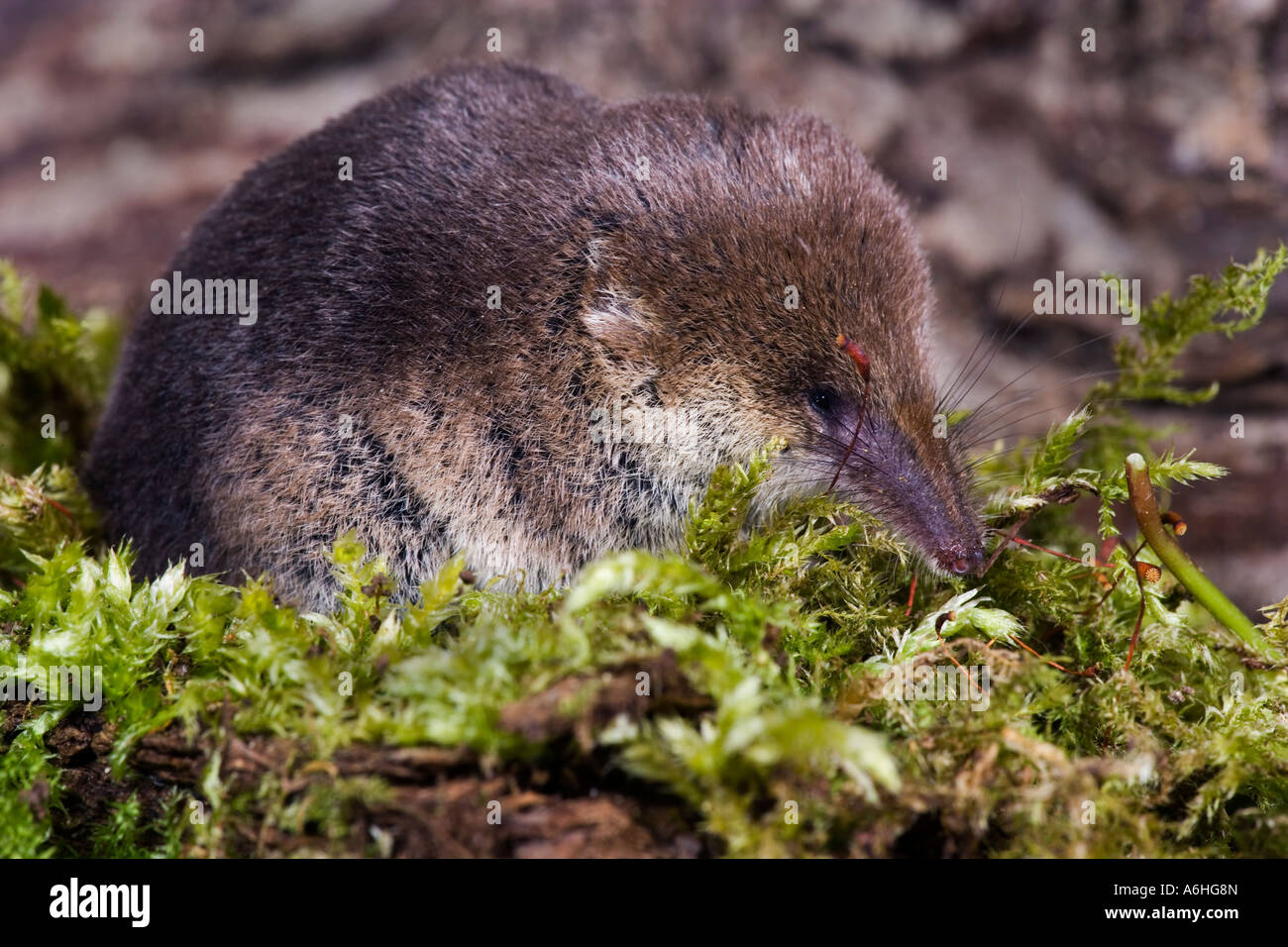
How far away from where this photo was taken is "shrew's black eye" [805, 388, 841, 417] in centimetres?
305

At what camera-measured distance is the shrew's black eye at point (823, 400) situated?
3.05 meters

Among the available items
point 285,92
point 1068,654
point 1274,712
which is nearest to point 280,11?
point 285,92

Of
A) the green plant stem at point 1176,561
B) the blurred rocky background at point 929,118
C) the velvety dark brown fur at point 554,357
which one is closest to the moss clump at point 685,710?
the green plant stem at point 1176,561

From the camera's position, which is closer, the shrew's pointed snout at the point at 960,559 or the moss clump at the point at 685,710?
the moss clump at the point at 685,710

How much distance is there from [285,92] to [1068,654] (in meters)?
5.97

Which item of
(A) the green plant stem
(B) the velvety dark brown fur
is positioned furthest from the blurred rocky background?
(A) the green plant stem

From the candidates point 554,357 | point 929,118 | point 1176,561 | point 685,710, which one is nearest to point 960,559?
point 1176,561

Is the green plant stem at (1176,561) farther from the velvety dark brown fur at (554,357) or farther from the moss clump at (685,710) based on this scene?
the velvety dark brown fur at (554,357)

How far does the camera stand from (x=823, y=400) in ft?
10.1

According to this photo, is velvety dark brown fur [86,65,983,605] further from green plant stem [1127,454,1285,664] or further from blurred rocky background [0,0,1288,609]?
blurred rocky background [0,0,1288,609]

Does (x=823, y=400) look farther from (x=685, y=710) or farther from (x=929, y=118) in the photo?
(x=929, y=118)

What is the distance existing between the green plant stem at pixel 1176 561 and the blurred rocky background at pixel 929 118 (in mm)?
2185

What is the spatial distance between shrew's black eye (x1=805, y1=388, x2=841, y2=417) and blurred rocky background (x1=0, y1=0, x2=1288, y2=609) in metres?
1.99

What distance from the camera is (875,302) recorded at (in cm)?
306
